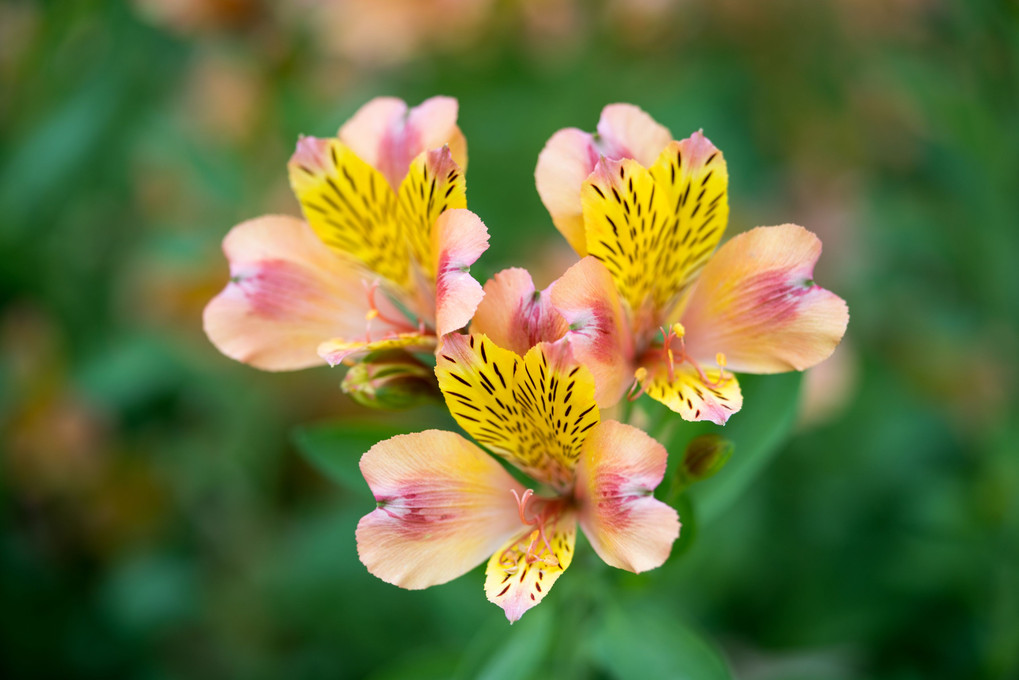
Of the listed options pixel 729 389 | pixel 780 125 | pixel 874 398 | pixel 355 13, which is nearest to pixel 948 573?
pixel 874 398

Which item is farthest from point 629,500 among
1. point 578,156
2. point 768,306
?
point 578,156

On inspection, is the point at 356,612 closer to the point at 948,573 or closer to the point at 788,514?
the point at 788,514

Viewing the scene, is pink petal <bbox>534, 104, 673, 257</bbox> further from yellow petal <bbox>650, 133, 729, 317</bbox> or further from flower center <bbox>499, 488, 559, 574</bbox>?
flower center <bbox>499, 488, 559, 574</bbox>

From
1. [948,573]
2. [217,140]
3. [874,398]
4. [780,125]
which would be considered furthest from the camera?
[780,125]

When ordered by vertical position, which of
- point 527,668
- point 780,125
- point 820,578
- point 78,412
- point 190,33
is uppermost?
point 190,33

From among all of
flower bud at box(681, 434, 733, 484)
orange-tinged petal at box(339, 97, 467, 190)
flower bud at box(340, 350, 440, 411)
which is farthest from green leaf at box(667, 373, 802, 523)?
orange-tinged petal at box(339, 97, 467, 190)

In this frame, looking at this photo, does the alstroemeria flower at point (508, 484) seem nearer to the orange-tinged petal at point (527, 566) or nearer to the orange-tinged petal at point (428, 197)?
the orange-tinged petal at point (527, 566)

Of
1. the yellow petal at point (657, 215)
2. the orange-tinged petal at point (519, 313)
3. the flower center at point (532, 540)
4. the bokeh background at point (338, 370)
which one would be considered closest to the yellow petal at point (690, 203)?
the yellow petal at point (657, 215)

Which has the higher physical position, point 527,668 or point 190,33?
point 190,33
